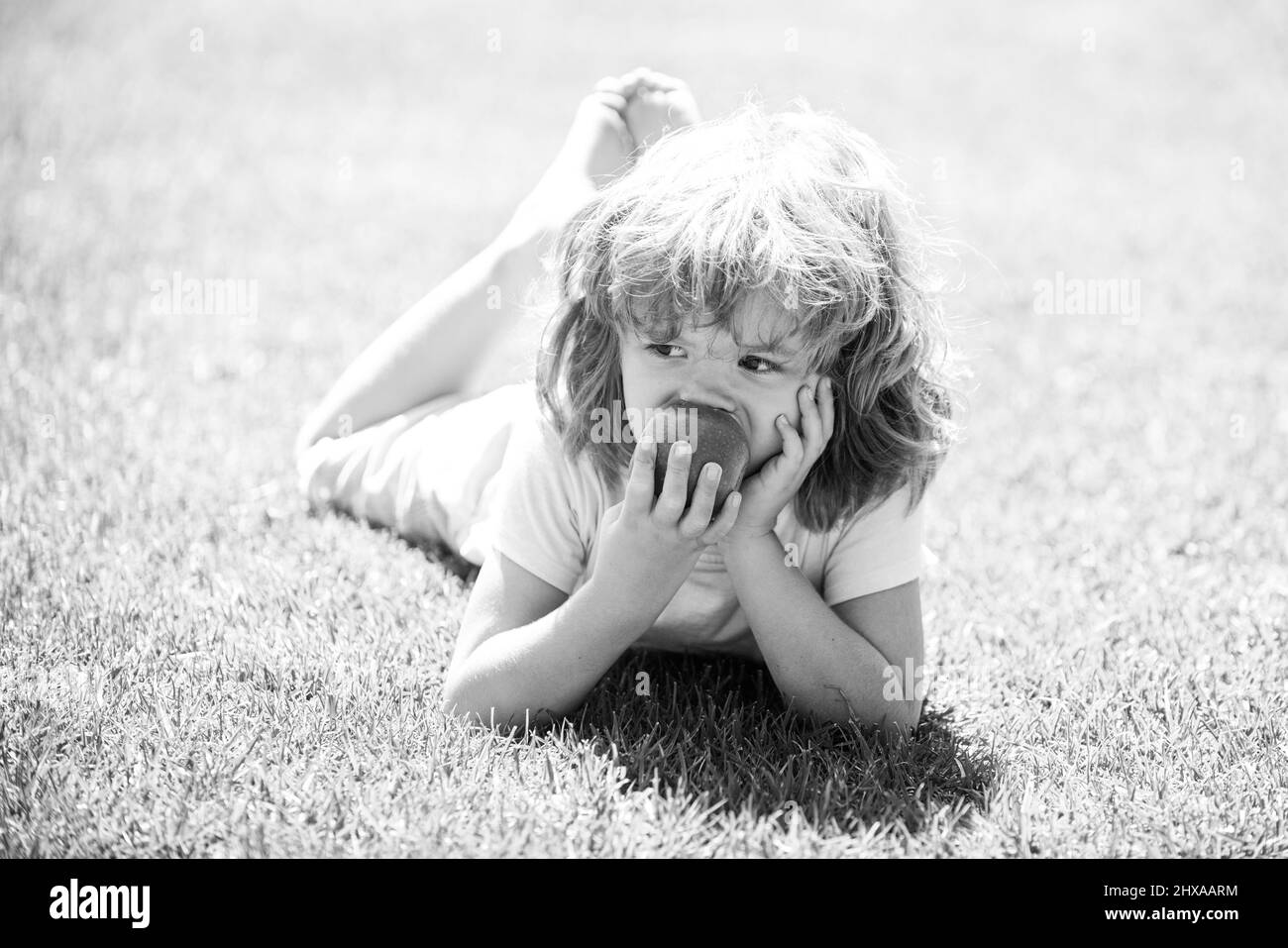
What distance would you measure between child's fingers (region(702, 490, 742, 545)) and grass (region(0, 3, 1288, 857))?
1.69 ft

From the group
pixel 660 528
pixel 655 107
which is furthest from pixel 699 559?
pixel 655 107

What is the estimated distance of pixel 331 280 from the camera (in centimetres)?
682

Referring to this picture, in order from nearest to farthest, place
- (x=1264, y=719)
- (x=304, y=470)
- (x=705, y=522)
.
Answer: (x=705, y=522)
(x=1264, y=719)
(x=304, y=470)

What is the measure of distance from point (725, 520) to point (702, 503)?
9 cm

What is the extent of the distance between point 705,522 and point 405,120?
28.6 ft

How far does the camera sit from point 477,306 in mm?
4180

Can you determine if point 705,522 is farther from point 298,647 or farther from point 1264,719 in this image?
point 1264,719

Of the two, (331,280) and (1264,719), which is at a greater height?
(331,280)

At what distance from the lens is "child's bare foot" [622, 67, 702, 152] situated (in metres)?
4.12

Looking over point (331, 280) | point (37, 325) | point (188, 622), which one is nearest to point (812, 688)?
point (188, 622)

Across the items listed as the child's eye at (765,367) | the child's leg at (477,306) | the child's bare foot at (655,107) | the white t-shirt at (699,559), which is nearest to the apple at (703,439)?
the child's eye at (765,367)

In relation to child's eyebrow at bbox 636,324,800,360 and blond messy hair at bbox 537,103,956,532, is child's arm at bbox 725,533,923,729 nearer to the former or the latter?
blond messy hair at bbox 537,103,956,532

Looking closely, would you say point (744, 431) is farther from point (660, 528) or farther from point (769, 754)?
point (769, 754)
